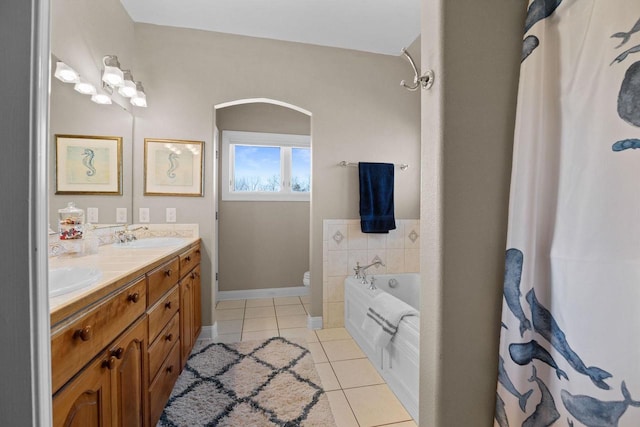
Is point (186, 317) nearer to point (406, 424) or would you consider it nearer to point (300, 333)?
point (300, 333)

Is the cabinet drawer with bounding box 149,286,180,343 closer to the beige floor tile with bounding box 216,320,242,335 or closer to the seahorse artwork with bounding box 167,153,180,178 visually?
the beige floor tile with bounding box 216,320,242,335

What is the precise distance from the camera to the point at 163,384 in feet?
4.72

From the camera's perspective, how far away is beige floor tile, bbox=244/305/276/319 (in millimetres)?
2885

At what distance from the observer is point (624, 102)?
2.00 feet

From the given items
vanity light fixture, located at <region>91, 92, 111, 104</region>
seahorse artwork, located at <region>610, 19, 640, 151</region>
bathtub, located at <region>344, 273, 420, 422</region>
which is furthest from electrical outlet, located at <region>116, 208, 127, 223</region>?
seahorse artwork, located at <region>610, 19, 640, 151</region>

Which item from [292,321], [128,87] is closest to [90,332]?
[128,87]

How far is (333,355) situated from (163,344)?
1.24m

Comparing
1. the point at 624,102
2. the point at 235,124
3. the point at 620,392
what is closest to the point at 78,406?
the point at 620,392

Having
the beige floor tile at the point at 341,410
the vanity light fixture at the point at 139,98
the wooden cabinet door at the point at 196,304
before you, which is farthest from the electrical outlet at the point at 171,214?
the beige floor tile at the point at 341,410

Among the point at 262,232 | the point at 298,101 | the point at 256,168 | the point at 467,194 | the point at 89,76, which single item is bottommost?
the point at 262,232

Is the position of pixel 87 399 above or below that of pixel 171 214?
below

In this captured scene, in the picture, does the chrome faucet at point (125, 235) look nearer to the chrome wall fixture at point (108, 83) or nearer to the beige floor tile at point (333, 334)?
the chrome wall fixture at point (108, 83)

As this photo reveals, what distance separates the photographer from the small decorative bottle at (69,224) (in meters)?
1.44

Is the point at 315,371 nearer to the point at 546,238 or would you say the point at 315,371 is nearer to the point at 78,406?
the point at 78,406
